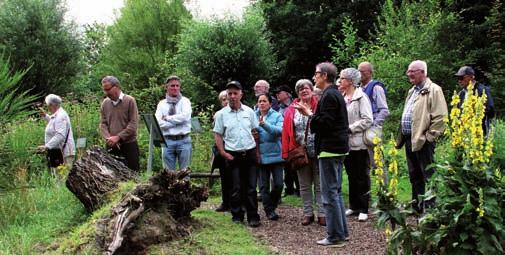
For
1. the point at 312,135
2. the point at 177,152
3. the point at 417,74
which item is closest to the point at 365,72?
the point at 417,74

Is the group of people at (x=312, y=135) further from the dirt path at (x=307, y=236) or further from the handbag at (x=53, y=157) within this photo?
the handbag at (x=53, y=157)

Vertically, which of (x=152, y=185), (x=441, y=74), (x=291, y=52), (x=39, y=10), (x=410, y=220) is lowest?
(x=410, y=220)

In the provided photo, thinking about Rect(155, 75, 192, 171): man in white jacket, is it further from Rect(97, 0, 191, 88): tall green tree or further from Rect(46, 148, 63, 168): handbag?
Rect(97, 0, 191, 88): tall green tree

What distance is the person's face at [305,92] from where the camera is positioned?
21.6 feet

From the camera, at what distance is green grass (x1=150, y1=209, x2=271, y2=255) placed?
17.6ft

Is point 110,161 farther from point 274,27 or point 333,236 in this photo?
point 274,27

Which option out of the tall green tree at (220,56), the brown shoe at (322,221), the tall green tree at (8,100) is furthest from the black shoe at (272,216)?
the tall green tree at (220,56)

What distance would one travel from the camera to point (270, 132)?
708 cm

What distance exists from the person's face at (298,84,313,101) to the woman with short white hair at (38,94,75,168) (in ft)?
12.9

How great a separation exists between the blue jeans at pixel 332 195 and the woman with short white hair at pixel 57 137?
15.0 ft

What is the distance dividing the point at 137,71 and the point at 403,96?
1593 centimetres

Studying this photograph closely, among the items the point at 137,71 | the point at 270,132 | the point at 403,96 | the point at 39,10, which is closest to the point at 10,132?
the point at 270,132

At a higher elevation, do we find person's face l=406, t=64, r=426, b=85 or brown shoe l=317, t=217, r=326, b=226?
person's face l=406, t=64, r=426, b=85

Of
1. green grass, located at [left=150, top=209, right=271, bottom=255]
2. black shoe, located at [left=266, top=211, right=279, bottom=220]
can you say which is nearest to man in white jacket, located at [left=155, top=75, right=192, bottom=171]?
green grass, located at [left=150, top=209, right=271, bottom=255]
